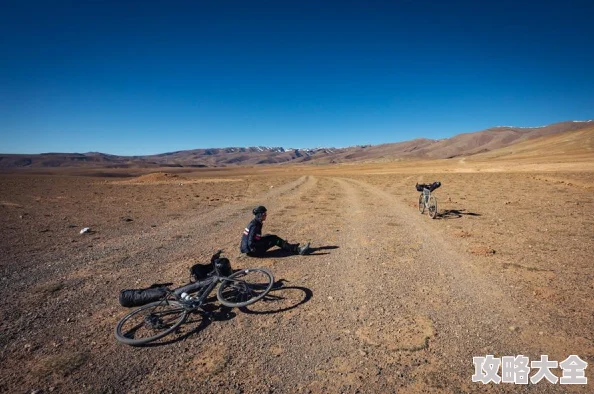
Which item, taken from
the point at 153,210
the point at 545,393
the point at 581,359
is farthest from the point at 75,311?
the point at 153,210

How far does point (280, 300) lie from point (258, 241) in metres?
3.08

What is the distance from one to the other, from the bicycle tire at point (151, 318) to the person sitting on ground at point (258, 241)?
355 cm

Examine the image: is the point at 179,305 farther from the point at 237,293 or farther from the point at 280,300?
the point at 280,300

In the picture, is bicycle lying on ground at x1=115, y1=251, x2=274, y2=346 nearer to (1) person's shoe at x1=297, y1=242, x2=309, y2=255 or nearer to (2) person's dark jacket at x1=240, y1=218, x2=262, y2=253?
(2) person's dark jacket at x1=240, y1=218, x2=262, y2=253

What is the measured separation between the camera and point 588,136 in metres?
114

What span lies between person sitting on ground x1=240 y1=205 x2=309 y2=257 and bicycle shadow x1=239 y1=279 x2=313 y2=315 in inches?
85.8

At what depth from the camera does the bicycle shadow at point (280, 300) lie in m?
6.61

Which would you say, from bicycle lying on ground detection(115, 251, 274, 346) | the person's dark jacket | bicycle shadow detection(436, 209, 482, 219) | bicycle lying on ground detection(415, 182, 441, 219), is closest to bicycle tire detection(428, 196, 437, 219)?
bicycle lying on ground detection(415, 182, 441, 219)

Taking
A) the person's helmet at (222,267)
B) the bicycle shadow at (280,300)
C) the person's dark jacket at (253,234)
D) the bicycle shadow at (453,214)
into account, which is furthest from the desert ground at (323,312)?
the bicycle shadow at (453,214)

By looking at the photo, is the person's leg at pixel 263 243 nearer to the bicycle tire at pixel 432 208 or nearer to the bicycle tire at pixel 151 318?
the bicycle tire at pixel 151 318

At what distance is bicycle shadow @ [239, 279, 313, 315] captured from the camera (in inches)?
260

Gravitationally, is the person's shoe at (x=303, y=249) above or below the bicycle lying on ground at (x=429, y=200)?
below

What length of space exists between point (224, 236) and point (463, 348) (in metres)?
10.1

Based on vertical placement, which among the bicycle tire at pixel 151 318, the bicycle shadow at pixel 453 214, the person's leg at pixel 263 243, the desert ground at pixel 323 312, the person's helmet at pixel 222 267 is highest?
the person's helmet at pixel 222 267
